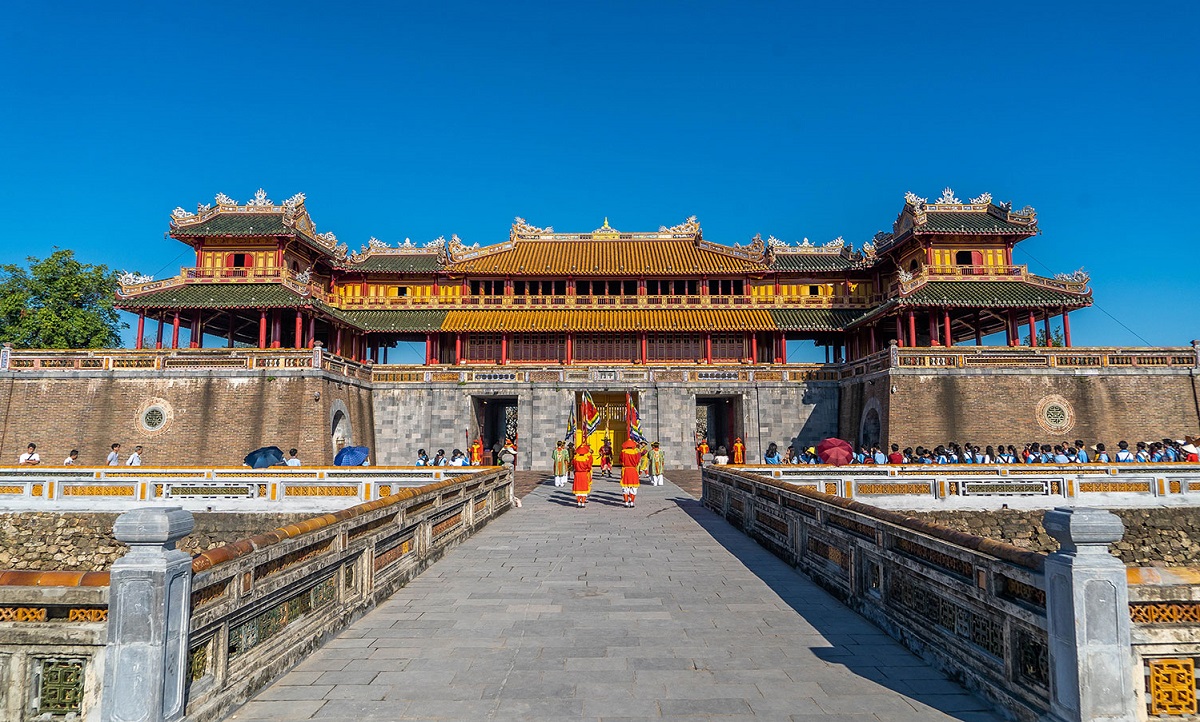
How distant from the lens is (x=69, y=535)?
15.9m

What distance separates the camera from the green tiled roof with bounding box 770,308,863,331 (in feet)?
109

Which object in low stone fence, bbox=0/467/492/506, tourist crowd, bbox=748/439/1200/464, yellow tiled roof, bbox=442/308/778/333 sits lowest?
low stone fence, bbox=0/467/492/506

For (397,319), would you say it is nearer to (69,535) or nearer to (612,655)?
(69,535)

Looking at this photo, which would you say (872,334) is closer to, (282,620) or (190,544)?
(190,544)

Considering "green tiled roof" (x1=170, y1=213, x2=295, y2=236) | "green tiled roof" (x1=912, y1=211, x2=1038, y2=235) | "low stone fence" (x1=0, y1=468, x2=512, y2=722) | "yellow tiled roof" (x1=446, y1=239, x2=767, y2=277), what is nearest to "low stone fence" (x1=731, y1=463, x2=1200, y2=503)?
"low stone fence" (x1=0, y1=468, x2=512, y2=722)

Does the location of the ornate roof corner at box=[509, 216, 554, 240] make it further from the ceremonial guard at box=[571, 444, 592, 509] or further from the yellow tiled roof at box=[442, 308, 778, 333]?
the ceremonial guard at box=[571, 444, 592, 509]

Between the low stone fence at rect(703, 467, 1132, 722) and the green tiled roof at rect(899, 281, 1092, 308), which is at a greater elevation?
the green tiled roof at rect(899, 281, 1092, 308)

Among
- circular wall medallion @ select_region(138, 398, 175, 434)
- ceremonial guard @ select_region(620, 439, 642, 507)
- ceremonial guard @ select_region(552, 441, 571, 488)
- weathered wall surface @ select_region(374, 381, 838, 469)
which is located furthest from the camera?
weathered wall surface @ select_region(374, 381, 838, 469)

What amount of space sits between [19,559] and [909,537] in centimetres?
1987

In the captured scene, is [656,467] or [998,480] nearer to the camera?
[998,480]

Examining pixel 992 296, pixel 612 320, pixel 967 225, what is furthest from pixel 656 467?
pixel 967 225

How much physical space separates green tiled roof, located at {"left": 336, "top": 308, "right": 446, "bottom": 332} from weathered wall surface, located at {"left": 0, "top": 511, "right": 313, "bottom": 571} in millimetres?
17418

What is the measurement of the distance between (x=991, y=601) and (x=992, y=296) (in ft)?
93.1

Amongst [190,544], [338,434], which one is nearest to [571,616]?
[190,544]
